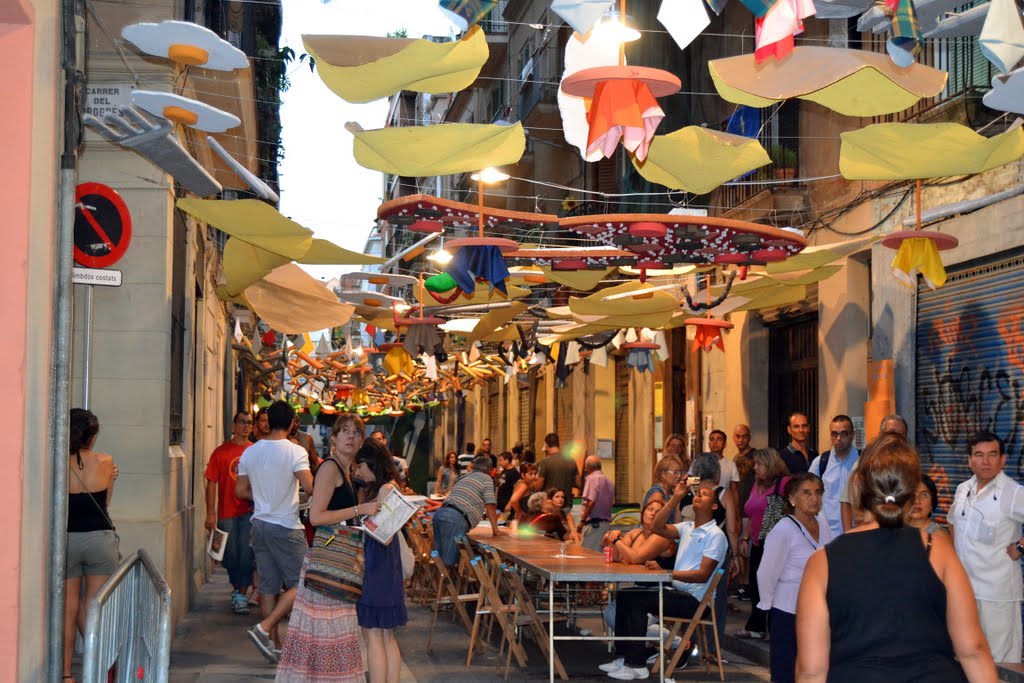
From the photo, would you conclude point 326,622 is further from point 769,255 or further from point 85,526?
point 769,255

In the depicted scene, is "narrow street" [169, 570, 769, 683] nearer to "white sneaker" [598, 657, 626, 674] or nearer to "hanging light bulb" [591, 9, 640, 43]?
"white sneaker" [598, 657, 626, 674]

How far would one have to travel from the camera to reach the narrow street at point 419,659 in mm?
9766

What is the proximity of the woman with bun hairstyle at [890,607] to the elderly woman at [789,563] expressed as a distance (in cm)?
294

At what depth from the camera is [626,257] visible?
10.7 metres

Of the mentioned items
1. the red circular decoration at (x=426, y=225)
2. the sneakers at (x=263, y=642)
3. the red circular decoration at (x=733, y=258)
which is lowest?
the sneakers at (x=263, y=642)

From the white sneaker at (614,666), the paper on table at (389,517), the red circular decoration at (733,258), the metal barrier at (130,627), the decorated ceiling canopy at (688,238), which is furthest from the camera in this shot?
the red circular decoration at (733,258)

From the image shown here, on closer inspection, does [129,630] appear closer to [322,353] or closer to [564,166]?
[564,166]

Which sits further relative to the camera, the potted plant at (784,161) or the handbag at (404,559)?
the potted plant at (784,161)

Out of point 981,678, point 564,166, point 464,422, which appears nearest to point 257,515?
point 981,678

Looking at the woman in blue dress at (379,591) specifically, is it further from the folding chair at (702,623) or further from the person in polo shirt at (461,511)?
the person in polo shirt at (461,511)

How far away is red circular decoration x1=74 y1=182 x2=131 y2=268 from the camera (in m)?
8.20

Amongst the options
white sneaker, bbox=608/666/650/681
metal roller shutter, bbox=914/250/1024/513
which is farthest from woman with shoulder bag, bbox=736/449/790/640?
metal roller shutter, bbox=914/250/1024/513

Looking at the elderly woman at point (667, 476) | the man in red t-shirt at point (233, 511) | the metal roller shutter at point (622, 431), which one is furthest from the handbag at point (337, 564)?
the metal roller shutter at point (622, 431)

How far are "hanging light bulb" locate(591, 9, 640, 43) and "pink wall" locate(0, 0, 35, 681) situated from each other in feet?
9.83
